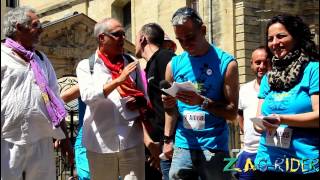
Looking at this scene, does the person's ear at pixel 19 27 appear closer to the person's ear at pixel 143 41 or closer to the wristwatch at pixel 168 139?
the person's ear at pixel 143 41

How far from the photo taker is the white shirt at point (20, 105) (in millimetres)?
5793

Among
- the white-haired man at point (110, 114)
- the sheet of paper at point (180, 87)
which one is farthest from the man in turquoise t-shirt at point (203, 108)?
the white-haired man at point (110, 114)

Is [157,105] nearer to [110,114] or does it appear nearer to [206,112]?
[110,114]

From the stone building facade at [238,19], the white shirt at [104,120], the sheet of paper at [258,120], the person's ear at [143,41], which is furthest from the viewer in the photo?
the stone building facade at [238,19]

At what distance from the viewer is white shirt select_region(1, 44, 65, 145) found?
19.0 ft

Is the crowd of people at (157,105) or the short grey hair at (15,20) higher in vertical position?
the short grey hair at (15,20)

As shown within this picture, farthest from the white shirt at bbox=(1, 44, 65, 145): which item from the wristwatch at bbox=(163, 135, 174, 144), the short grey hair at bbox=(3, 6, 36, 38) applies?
the wristwatch at bbox=(163, 135, 174, 144)

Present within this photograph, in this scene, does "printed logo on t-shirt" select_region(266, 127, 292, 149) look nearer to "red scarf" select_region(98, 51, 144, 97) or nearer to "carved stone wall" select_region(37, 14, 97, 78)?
"red scarf" select_region(98, 51, 144, 97)

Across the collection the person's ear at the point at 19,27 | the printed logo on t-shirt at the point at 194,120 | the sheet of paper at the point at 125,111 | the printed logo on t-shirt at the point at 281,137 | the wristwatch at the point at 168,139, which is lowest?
A: the wristwatch at the point at 168,139

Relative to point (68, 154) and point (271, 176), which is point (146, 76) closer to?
point (68, 154)

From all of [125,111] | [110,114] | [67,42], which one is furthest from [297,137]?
[67,42]

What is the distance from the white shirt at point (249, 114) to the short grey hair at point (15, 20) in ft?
8.07

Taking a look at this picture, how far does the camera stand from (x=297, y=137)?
4.51 meters

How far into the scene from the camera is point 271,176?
15.2 feet
